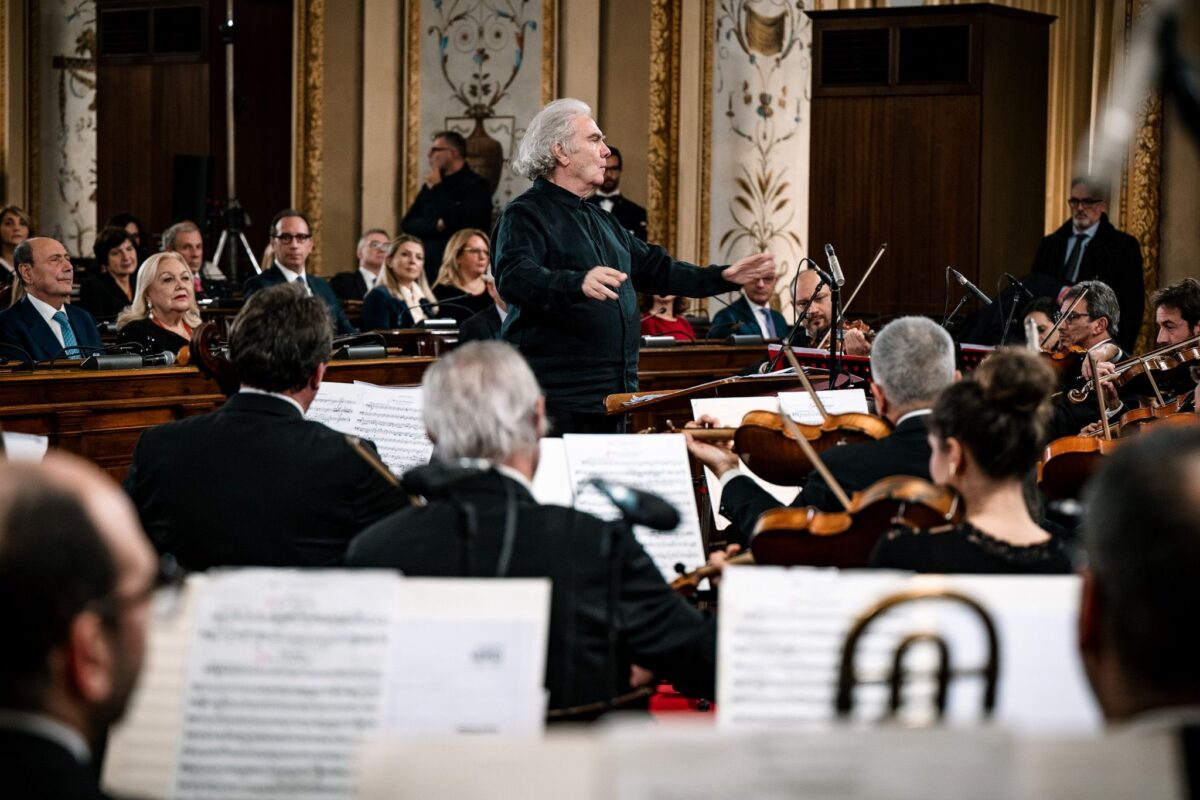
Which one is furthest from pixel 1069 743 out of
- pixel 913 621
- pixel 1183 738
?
pixel 913 621

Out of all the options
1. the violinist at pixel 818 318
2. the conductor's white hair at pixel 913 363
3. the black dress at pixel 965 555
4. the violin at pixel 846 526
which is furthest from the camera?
the violinist at pixel 818 318

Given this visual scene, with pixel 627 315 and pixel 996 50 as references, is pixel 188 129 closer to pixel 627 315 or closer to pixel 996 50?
pixel 996 50

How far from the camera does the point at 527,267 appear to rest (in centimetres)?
427

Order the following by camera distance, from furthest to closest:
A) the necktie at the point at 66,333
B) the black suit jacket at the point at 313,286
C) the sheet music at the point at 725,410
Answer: the black suit jacket at the point at 313,286 → the necktie at the point at 66,333 → the sheet music at the point at 725,410

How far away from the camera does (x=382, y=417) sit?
3.88 m

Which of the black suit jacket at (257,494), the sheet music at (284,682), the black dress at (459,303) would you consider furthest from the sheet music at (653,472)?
the black dress at (459,303)

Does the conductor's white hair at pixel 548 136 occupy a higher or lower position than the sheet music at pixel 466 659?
higher

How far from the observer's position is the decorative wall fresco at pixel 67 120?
11.4 m

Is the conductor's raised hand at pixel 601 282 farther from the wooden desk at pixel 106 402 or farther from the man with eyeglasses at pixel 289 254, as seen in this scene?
the man with eyeglasses at pixel 289 254

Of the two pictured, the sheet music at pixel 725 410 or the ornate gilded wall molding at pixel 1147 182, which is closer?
the sheet music at pixel 725 410

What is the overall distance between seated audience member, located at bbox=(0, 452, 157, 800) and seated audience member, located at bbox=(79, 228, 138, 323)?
Result: 22.1 ft

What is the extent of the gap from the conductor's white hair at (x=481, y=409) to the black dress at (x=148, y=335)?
396cm

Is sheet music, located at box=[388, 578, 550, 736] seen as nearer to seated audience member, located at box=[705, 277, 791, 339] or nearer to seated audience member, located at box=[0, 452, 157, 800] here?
seated audience member, located at box=[0, 452, 157, 800]

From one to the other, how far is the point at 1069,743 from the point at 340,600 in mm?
896
